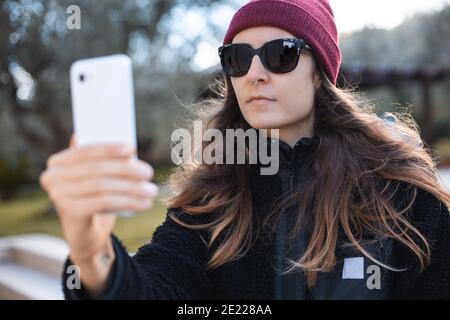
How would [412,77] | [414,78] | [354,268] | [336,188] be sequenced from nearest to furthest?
[354,268], [336,188], [412,77], [414,78]

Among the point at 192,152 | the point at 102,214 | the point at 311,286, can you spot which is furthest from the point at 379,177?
the point at 102,214

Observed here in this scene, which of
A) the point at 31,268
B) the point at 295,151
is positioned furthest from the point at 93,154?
the point at 31,268

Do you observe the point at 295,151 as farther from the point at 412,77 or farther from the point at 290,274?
the point at 412,77

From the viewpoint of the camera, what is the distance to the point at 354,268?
1.79m

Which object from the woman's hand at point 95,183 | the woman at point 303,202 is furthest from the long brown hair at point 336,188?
the woman's hand at point 95,183

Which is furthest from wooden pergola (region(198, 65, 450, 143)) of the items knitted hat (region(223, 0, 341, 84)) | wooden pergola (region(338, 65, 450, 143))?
knitted hat (region(223, 0, 341, 84))

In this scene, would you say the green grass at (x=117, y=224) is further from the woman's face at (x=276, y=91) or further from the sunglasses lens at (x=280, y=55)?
the sunglasses lens at (x=280, y=55)

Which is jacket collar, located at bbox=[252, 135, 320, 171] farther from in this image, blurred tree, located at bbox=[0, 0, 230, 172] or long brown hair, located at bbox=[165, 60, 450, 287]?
blurred tree, located at bbox=[0, 0, 230, 172]

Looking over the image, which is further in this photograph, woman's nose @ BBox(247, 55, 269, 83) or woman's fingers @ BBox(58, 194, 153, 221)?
woman's nose @ BBox(247, 55, 269, 83)

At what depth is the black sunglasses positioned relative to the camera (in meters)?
1.89

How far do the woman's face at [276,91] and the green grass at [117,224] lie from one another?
3.08m

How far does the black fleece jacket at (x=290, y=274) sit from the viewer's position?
69.7 inches

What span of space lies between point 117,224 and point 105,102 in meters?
6.96

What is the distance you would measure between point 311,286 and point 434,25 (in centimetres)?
1905
